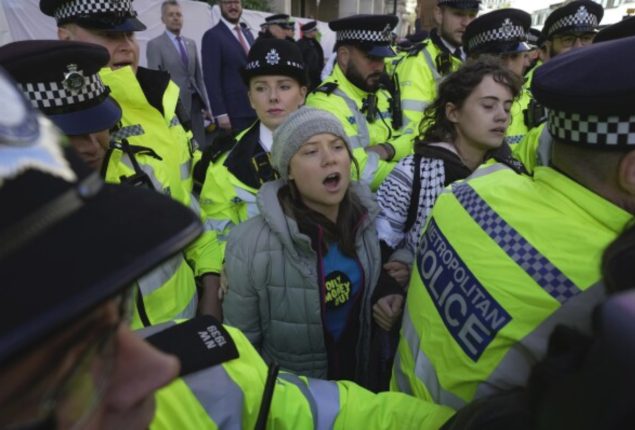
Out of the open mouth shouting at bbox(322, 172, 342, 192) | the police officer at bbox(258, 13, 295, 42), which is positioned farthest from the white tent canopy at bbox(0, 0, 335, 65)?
the open mouth shouting at bbox(322, 172, 342, 192)

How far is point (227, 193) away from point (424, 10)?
16.8ft

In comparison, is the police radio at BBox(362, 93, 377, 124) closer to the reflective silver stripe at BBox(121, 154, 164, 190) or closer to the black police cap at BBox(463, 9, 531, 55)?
the black police cap at BBox(463, 9, 531, 55)

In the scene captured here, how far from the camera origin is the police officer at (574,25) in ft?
13.6

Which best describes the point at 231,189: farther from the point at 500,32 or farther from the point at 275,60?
the point at 500,32

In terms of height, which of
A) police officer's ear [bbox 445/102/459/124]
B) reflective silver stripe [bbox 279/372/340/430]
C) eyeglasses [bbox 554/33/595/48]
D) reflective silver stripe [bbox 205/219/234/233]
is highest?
eyeglasses [bbox 554/33/595/48]

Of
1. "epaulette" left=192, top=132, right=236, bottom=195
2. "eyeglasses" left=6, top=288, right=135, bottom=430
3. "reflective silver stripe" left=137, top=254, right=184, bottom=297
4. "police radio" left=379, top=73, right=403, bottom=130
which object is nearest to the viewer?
"eyeglasses" left=6, top=288, right=135, bottom=430

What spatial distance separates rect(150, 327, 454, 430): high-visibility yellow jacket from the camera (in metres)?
1.08

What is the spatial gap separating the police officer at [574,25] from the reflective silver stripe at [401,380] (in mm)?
3544

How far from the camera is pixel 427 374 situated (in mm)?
1396

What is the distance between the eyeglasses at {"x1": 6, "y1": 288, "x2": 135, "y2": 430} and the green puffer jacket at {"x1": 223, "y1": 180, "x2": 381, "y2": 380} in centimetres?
122

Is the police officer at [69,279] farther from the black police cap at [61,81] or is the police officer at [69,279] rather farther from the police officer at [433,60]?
the police officer at [433,60]

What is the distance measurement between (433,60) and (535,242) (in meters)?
3.42

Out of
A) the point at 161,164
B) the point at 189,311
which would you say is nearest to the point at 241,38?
the point at 161,164

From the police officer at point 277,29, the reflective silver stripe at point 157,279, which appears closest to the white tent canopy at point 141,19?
the police officer at point 277,29
